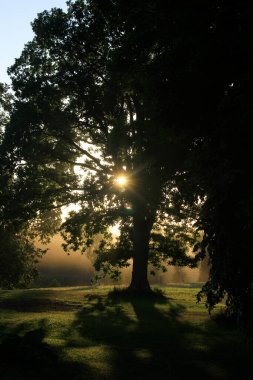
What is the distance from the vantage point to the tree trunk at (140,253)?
1085 inches

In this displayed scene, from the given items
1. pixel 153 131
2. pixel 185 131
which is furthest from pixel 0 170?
pixel 185 131

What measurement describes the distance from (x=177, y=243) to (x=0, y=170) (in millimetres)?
15322

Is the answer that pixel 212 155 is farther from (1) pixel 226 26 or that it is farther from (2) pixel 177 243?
(2) pixel 177 243

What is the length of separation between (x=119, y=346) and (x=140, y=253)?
57.3 ft

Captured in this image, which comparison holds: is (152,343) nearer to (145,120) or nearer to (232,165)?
(232,165)

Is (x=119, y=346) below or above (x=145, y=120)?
below

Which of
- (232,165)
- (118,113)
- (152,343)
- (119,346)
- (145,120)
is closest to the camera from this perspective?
(232,165)

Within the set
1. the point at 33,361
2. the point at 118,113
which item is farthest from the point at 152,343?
the point at 118,113

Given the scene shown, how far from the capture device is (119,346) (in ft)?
35.7

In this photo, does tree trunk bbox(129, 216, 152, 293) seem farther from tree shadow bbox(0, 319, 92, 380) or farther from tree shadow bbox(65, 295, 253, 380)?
tree shadow bbox(0, 319, 92, 380)

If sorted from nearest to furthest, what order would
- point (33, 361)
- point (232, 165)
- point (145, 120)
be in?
point (33, 361), point (232, 165), point (145, 120)

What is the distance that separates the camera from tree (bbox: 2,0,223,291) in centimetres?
1085

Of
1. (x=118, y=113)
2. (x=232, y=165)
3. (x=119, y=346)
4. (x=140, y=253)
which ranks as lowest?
(x=119, y=346)

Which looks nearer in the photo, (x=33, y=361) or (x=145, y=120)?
(x=33, y=361)
